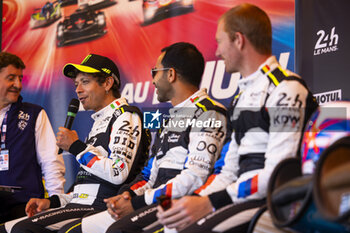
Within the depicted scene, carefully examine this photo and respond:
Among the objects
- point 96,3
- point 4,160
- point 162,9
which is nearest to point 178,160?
point 4,160

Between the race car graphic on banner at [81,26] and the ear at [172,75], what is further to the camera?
the race car graphic on banner at [81,26]

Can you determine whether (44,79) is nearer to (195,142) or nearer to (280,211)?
(195,142)

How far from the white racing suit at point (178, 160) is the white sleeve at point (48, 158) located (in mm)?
905

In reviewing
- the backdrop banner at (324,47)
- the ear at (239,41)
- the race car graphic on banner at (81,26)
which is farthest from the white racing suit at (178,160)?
the race car graphic on banner at (81,26)

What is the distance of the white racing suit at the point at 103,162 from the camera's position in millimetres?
2590

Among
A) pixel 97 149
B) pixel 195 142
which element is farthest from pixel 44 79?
pixel 195 142

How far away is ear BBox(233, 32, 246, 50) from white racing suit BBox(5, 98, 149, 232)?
3.05 ft

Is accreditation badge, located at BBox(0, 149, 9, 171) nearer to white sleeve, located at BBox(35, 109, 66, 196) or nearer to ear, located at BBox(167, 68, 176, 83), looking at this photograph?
white sleeve, located at BBox(35, 109, 66, 196)

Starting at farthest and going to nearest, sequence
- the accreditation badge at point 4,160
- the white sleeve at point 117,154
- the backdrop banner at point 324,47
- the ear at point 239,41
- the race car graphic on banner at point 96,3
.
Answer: the race car graphic on banner at point 96,3 → the accreditation badge at point 4,160 → the backdrop banner at point 324,47 → the white sleeve at point 117,154 → the ear at point 239,41

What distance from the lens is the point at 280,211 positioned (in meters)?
1.37

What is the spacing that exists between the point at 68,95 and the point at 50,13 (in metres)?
0.88

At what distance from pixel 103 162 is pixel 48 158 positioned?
0.93 metres

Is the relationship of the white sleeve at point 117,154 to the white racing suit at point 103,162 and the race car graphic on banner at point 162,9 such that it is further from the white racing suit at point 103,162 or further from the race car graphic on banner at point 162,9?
the race car graphic on banner at point 162,9

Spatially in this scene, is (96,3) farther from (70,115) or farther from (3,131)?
(70,115)
